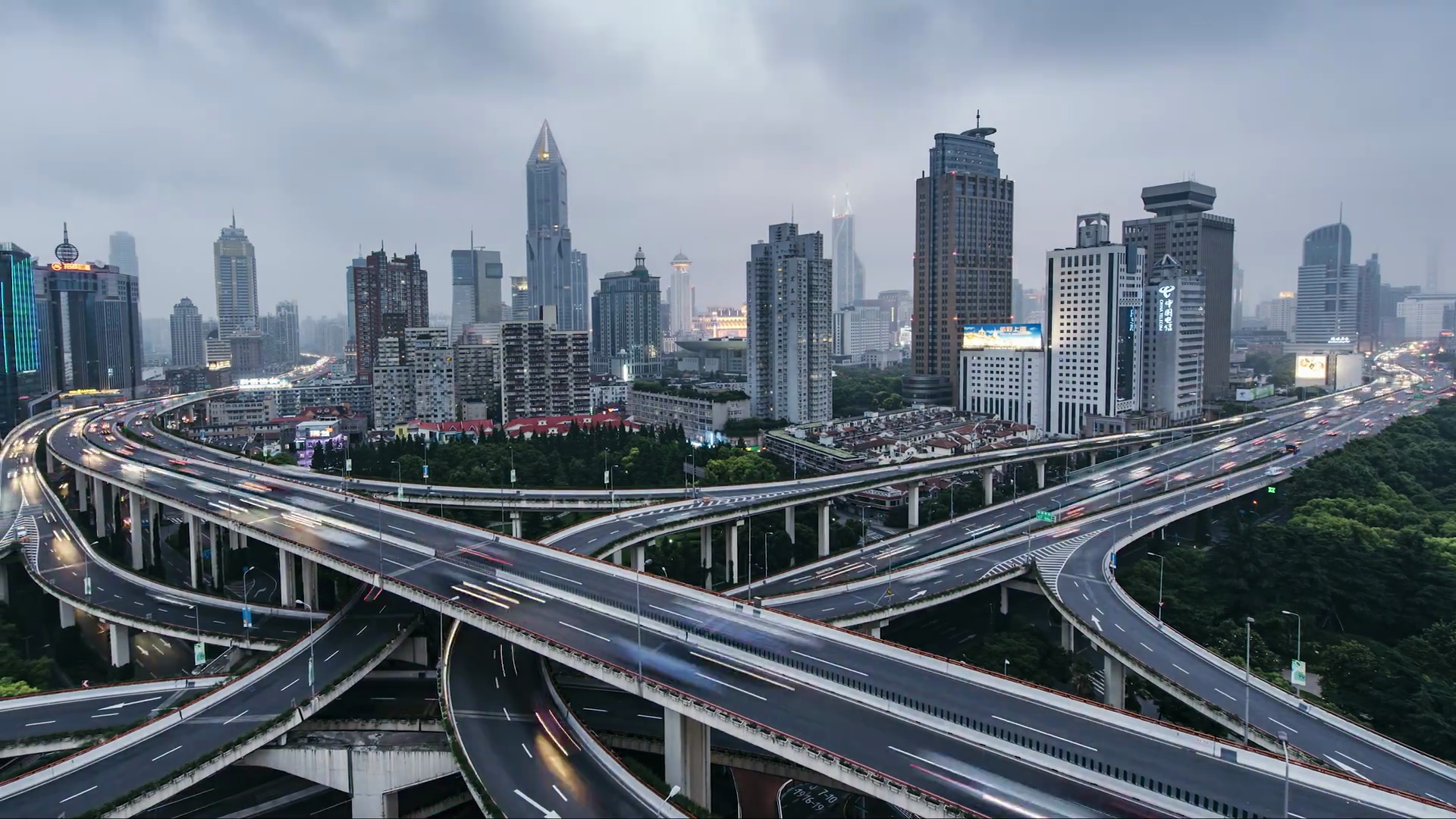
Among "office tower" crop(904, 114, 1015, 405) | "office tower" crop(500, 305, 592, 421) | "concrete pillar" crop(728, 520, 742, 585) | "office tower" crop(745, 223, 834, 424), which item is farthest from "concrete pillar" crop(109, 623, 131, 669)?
"office tower" crop(904, 114, 1015, 405)

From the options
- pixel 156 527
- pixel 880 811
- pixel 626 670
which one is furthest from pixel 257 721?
pixel 156 527

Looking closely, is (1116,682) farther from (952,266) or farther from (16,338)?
(16,338)

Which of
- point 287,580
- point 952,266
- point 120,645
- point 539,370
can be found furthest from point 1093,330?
point 120,645

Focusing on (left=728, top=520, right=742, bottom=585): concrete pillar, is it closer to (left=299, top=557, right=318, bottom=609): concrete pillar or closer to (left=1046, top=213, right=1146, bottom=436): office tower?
(left=299, top=557, right=318, bottom=609): concrete pillar

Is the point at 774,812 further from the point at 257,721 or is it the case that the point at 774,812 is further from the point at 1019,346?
the point at 1019,346

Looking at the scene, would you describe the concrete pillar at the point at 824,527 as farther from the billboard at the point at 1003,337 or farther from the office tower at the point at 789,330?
the billboard at the point at 1003,337

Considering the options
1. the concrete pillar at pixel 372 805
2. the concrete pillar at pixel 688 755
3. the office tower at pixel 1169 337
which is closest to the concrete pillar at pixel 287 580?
the concrete pillar at pixel 372 805
